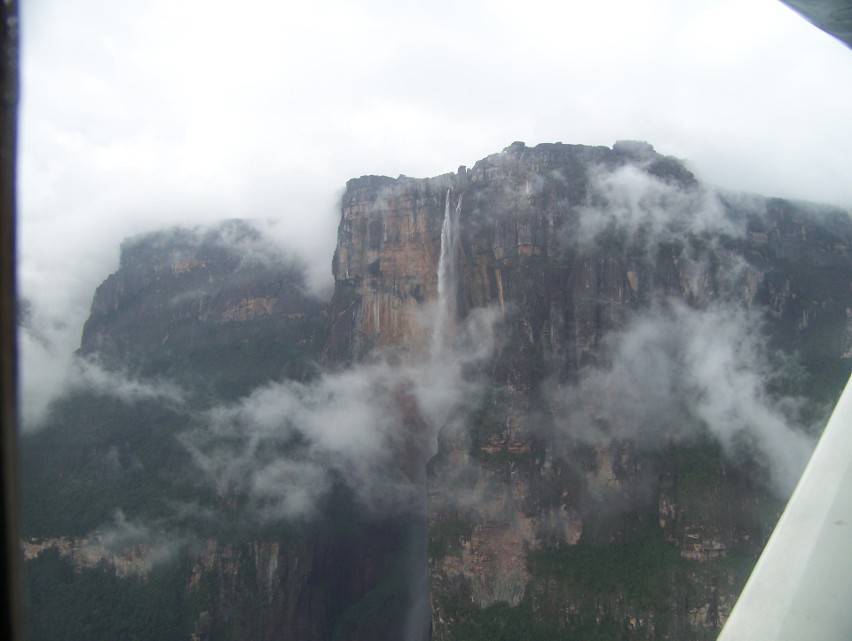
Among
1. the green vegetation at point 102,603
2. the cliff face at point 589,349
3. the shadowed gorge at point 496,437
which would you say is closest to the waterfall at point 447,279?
the shadowed gorge at point 496,437

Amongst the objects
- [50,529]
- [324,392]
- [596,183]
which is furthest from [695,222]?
[50,529]

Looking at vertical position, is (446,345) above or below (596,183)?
below

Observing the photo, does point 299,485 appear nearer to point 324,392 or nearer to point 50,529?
point 324,392

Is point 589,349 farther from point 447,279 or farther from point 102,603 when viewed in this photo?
point 102,603

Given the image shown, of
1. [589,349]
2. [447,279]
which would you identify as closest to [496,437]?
[589,349]

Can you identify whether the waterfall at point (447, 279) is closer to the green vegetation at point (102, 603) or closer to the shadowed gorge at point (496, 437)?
the shadowed gorge at point (496, 437)
